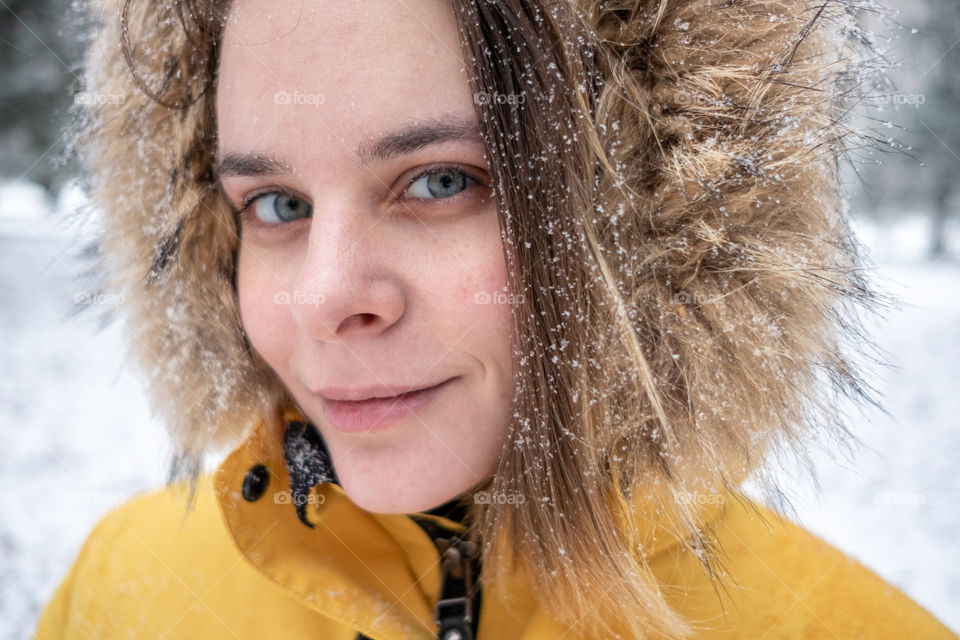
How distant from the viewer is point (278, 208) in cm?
122

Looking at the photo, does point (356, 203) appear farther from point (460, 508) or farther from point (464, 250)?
point (460, 508)

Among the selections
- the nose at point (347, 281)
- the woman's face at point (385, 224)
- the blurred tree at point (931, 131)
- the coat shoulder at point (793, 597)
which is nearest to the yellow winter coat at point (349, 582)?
the coat shoulder at point (793, 597)

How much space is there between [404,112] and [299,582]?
897 millimetres

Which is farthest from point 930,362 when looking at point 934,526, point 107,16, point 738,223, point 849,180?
point 107,16

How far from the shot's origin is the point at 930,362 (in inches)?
267

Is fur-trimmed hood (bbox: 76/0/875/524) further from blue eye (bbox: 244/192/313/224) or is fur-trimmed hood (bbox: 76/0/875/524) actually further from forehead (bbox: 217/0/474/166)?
blue eye (bbox: 244/192/313/224)

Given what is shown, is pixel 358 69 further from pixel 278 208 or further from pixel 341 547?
pixel 341 547

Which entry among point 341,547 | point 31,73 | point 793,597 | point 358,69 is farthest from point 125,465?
point 31,73

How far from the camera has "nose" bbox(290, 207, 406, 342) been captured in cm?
98

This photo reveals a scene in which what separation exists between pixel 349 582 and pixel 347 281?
62 cm

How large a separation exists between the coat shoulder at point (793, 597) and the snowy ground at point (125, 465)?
14 cm

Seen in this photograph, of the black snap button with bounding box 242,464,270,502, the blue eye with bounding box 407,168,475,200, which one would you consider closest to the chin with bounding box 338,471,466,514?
the black snap button with bounding box 242,464,270,502

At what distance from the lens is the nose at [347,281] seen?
983 millimetres

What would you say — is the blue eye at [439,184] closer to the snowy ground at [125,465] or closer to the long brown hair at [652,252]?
the long brown hair at [652,252]
